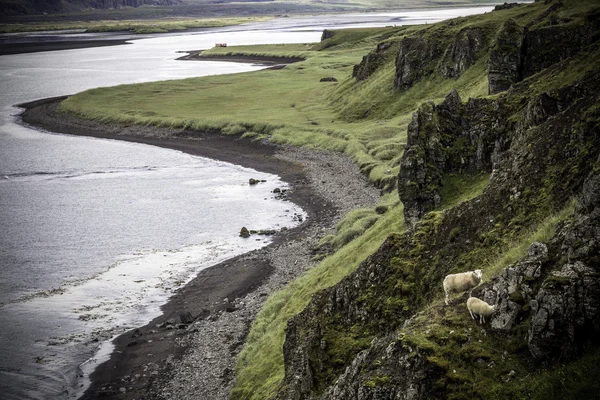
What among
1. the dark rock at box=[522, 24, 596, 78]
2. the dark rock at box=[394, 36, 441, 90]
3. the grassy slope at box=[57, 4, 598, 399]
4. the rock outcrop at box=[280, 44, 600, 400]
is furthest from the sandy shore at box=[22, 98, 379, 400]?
the dark rock at box=[394, 36, 441, 90]

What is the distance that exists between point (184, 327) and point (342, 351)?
81.1ft

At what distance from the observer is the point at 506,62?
54.8 m

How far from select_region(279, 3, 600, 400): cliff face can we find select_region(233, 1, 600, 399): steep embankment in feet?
0.14

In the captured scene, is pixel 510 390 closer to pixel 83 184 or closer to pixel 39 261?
pixel 39 261

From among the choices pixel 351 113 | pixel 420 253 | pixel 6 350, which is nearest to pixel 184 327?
pixel 6 350

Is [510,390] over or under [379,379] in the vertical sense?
over

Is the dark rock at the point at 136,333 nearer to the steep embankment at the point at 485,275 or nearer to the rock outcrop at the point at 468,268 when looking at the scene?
the steep embankment at the point at 485,275

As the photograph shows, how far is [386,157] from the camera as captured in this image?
85.7 m

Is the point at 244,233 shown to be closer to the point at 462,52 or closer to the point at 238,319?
the point at 238,319

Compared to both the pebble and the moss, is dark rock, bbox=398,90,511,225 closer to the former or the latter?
the pebble

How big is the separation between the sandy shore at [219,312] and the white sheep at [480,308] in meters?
21.3

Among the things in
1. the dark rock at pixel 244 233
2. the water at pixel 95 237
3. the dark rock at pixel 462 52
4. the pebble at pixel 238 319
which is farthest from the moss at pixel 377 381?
the dark rock at pixel 462 52

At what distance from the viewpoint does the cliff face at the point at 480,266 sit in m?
14.4

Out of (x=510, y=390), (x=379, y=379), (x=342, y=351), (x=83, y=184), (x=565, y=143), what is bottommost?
(x=83, y=184)
